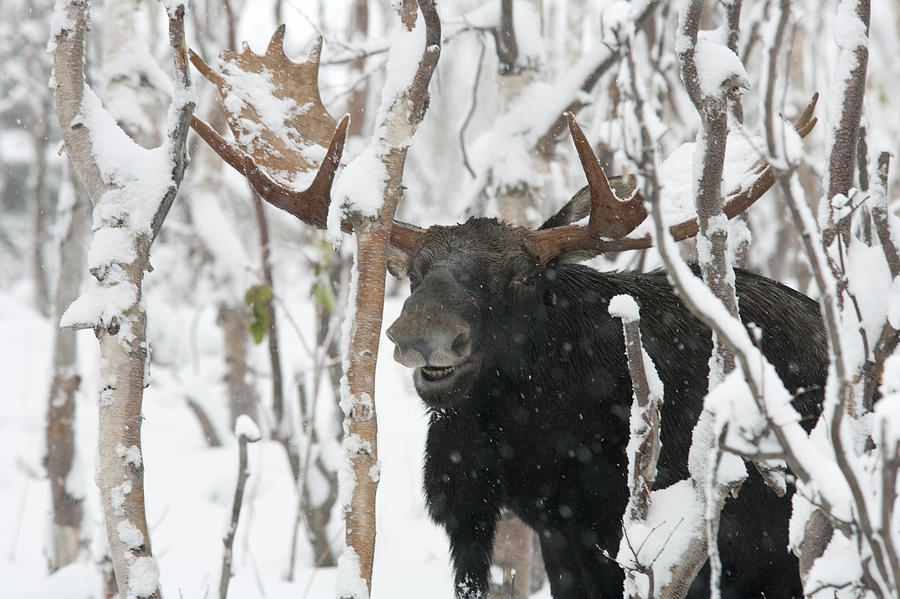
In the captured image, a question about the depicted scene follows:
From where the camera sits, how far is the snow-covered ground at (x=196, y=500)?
14.4 ft

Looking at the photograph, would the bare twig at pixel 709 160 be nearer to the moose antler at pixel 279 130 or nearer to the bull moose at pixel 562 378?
the bull moose at pixel 562 378

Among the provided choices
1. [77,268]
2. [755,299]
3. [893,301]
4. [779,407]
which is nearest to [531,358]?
[755,299]

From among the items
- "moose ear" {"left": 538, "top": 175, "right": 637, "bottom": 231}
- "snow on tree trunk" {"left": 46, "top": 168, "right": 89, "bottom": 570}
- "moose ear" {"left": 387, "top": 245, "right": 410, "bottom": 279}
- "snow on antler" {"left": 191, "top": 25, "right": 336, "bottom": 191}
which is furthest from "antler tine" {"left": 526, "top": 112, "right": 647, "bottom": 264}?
"snow on tree trunk" {"left": 46, "top": 168, "right": 89, "bottom": 570}

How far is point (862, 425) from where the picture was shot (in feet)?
5.71

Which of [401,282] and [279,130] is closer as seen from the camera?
[279,130]

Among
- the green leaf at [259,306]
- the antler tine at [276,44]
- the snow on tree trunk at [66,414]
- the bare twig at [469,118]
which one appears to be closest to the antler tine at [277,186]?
the antler tine at [276,44]

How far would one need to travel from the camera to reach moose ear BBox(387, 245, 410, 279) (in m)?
3.40

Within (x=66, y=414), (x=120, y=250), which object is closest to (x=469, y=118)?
(x=120, y=250)

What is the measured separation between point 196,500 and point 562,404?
16.5ft

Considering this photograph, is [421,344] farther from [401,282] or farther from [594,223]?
[401,282]

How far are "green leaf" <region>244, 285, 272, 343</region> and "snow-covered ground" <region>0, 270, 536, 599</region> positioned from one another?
0.91m

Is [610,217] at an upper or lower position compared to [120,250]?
upper

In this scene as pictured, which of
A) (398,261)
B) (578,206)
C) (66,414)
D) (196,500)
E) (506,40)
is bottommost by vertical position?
(196,500)

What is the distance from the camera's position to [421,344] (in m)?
2.57
